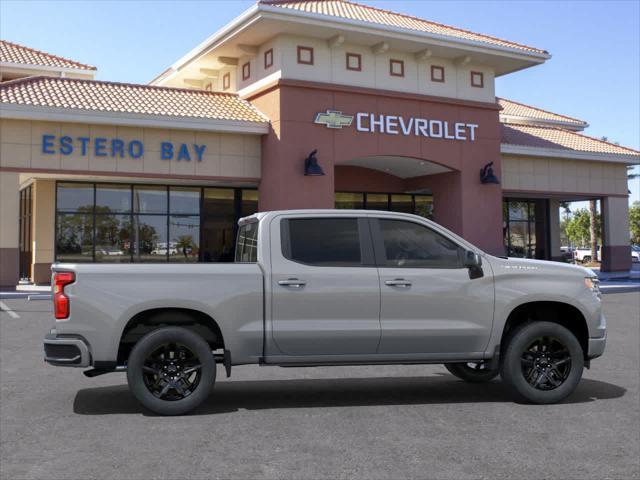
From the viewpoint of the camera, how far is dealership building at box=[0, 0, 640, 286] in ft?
75.8

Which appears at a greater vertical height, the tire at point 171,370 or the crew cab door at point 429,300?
the crew cab door at point 429,300

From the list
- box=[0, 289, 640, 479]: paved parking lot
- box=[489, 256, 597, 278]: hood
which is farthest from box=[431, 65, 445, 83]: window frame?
box=[489, 256, 597, 278]: hood

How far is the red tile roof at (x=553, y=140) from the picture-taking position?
3146cm

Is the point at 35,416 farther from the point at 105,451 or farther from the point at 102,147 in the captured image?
the point at 102,147

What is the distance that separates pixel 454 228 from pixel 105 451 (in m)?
23.8

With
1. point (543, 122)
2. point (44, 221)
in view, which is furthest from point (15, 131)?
point (543, 122)

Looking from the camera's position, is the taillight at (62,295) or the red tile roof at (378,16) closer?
the taillight at (62,295)

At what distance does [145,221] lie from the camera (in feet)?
88.6

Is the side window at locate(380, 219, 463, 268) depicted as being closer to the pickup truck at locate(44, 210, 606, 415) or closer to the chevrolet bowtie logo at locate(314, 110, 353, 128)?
the pickup truck at locate(44, 210, 606, 415)

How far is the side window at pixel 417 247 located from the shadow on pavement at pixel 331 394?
1.49 m

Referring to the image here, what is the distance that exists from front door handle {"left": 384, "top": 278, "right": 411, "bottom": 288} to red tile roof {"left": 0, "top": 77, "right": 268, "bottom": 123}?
17.9m

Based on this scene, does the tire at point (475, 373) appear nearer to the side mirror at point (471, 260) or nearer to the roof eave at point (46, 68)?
the side mirror at point (471, 260)

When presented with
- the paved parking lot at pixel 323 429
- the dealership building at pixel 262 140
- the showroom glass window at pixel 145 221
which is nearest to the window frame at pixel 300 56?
the dealership building at pixel 262 140

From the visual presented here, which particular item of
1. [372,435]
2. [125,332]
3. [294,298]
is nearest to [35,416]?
[125,332]
